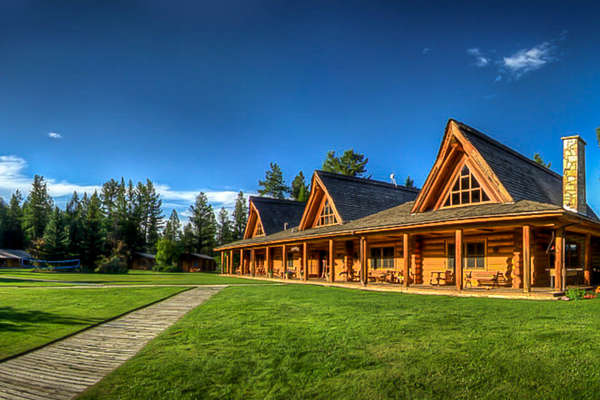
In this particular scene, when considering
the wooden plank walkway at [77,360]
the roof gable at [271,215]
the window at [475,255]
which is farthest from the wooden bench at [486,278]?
the roof gable at [271,215]

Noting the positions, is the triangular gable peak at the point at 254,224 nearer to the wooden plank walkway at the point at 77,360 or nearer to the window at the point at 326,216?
the window at the point at 326,216

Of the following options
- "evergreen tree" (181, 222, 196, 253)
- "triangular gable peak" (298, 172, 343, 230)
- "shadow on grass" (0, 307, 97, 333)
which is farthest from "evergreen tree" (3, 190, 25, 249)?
"shadow on grass" (0, 307, 97, 333)

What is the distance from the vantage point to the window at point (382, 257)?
902 inches

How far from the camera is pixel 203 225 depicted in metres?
78.8

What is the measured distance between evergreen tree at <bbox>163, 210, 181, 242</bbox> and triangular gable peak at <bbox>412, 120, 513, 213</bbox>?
78840 mm

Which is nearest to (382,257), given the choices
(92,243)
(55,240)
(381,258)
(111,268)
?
(381,258)

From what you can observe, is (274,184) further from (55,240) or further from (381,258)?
(381,258)

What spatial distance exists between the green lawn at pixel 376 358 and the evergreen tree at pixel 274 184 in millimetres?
69848

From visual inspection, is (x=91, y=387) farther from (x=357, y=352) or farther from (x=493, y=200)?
(x=493, y=200)

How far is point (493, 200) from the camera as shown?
1703 cm

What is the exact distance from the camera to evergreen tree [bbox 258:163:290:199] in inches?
3150

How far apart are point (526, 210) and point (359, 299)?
5.99 metres

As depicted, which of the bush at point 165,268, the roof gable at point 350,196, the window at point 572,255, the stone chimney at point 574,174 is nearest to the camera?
the stone chimney at point 574,174

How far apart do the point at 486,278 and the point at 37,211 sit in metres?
86.4
